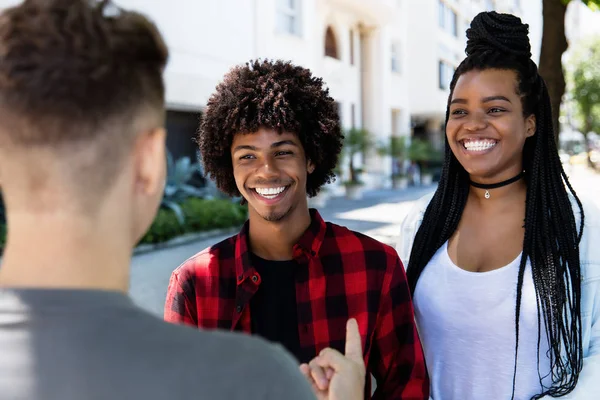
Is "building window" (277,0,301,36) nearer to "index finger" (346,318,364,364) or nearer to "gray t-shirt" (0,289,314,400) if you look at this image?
"index finger" (346,318,364,364)

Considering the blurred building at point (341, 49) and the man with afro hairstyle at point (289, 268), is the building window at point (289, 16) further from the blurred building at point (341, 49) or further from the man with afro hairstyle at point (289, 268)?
the man with afro hairstyle at point (289, 268)

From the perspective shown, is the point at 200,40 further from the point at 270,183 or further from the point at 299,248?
the point at 299,248

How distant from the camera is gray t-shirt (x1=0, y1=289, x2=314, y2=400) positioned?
79cm

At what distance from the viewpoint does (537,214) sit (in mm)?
2299

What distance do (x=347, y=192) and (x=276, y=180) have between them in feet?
58.2

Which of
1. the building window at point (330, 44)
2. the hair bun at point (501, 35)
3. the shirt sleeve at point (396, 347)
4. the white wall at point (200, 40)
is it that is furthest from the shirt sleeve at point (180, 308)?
the building window at point (330, 44)

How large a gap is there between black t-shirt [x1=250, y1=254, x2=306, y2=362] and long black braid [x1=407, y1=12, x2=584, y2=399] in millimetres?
554

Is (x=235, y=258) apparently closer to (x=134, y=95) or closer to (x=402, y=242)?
(x=402, y=242)

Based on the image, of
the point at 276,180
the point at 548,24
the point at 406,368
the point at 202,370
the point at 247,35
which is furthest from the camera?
the point at 247,35

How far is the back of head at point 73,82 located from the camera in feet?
2.78

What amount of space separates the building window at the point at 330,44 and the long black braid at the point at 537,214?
2055 centimetres

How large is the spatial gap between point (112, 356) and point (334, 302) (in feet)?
4.29

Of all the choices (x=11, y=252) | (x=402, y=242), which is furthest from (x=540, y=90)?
(x=11, y=252)

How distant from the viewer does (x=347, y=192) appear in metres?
19.8
